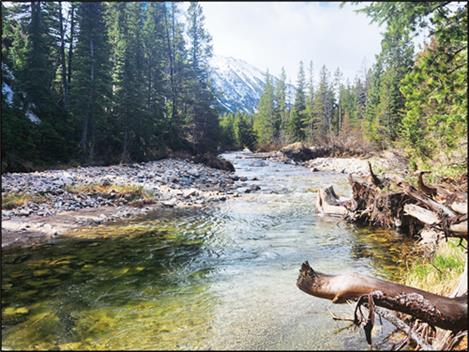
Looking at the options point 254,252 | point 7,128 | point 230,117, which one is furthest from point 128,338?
point 230,117

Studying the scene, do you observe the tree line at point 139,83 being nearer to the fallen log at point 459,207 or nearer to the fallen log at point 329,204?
the fallen log at point 459,207

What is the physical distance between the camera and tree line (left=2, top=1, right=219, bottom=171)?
69.5 feet

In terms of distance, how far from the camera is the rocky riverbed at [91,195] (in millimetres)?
11656

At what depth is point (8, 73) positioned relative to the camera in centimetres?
2398

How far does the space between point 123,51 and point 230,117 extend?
5948 cm

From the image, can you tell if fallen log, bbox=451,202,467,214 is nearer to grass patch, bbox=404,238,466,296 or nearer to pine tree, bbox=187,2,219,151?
grass patch, bbox=404,238,466,296

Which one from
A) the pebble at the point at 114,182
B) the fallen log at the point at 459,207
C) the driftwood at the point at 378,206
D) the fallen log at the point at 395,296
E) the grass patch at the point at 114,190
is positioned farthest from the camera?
the grass patch at the point at 114,190

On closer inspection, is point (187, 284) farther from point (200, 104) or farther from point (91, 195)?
point (200, 104)

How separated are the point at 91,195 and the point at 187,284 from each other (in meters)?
10.3

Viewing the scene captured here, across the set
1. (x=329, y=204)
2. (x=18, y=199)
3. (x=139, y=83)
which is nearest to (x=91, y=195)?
(x=18, y=199)

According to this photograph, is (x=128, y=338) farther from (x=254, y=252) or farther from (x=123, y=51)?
(x=123, y=51)

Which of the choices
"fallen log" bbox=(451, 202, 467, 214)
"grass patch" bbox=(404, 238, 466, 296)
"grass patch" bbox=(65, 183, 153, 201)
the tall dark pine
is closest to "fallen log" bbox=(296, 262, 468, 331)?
"fallen log" bbox=(451, 202, 467, 214)

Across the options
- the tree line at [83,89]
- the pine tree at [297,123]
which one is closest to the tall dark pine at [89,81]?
the tree line at [83,89]

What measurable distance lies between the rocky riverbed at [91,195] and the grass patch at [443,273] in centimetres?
1014
